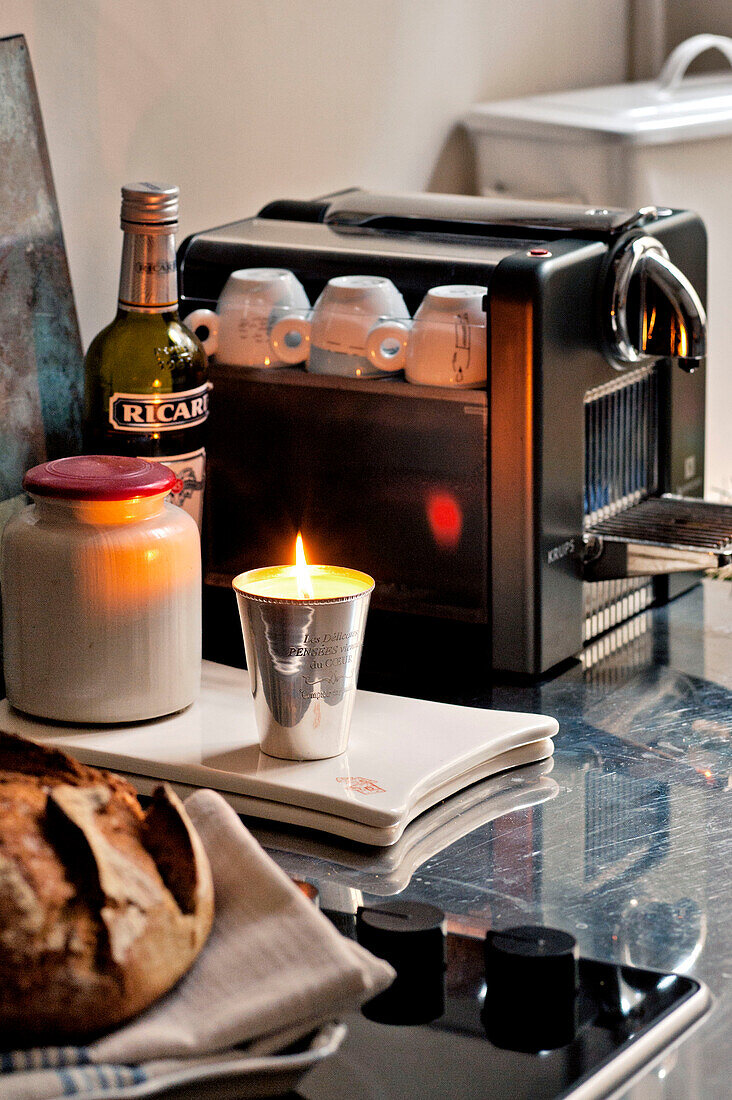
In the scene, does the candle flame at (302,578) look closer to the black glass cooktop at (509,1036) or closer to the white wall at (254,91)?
the black glass cooktop at (509,1036)

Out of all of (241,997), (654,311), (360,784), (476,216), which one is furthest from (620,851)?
(476,216)

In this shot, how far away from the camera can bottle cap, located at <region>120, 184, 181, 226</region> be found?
93cm

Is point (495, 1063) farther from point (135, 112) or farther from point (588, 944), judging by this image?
point (135, 112)

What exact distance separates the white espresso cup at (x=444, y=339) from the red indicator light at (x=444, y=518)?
8cm

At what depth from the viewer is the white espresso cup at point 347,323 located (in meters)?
1.00

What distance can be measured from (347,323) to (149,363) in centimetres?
14

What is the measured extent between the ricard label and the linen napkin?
44 cm

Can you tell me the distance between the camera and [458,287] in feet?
3.28

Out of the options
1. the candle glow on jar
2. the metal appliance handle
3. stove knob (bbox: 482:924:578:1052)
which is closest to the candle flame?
the candle glow on jar

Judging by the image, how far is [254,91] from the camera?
132cm

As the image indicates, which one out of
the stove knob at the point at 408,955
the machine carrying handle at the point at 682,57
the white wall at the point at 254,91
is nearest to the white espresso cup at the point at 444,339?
the white wall at the point at 254,91

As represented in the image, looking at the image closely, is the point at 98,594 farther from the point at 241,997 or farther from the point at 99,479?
the point at 241,997

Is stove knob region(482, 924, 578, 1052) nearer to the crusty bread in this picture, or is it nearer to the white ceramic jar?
the crusty bread

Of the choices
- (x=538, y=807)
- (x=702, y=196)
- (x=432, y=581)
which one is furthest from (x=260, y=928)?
(x=702, y=196)
